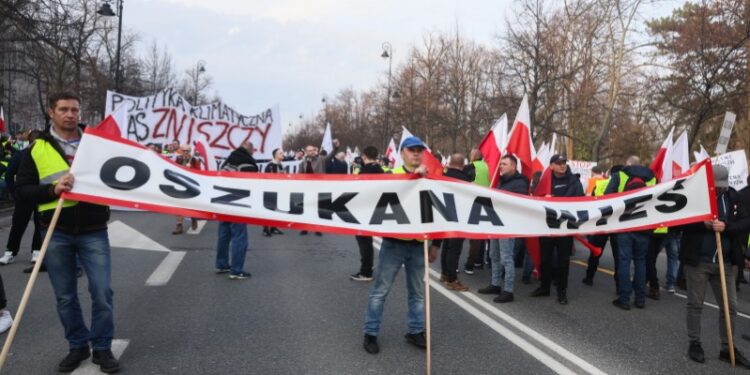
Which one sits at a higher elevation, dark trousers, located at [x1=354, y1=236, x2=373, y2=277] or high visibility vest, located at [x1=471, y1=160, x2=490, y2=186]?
high visibility vest, located at [x1=471, y1=160, x2=490, y2=186]

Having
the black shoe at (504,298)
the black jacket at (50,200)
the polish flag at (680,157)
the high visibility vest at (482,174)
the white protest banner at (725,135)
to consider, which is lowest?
the black shoe at (504,298)

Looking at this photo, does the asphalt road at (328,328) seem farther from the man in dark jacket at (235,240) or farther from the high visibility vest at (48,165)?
the high visibility vest at (48,165)

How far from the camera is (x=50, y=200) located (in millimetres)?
4082

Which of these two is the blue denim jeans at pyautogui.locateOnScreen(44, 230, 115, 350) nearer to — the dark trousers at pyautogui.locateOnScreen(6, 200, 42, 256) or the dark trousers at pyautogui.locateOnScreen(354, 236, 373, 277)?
the dark trousers at pyautogui.locateOnScreen(354, 236, 373, 277)

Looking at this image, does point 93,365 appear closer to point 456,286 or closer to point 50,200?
point 50,200

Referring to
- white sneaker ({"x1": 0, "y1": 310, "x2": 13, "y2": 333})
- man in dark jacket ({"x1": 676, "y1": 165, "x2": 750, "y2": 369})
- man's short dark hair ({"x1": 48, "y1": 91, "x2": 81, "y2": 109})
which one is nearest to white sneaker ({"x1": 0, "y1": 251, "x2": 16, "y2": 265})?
white sneaker ({"x1": 0, "y1": 310, "x2": 13, "y2": 333})

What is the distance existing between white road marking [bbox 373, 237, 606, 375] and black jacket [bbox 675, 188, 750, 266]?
1.53 m

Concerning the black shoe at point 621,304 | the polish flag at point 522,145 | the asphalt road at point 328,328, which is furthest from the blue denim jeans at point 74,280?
the polish flag at point 522,145

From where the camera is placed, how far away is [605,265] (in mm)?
10469

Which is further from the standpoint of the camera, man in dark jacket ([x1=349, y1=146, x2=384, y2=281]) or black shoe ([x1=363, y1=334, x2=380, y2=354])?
man in dark jacket ([x1=349, y1=146, x2=384, y2=281])

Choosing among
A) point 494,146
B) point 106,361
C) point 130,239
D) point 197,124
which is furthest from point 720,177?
point 197,124

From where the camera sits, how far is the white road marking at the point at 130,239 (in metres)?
9.97

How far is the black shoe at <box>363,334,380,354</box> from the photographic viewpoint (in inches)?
192

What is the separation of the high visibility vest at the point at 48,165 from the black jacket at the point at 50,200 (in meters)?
0.02
